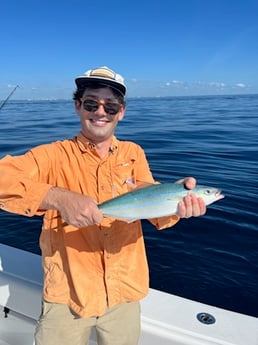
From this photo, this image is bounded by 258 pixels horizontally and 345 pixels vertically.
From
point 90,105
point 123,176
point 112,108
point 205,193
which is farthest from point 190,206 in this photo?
point 90,105

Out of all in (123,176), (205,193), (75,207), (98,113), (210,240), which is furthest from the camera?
(210,240)

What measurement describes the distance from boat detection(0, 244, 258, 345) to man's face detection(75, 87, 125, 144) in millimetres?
1461

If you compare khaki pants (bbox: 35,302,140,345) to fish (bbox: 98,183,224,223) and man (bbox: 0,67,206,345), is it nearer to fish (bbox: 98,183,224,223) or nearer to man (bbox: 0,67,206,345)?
man (bbox: 0,67,206,345)

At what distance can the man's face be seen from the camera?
2.41 metres

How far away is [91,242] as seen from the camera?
2.35 m

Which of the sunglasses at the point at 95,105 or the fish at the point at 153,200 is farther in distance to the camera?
the sunglasses at the point at 95,105

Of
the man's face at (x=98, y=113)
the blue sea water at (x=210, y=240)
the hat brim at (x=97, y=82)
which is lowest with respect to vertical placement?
the blue sea water at (x=210, y=240)

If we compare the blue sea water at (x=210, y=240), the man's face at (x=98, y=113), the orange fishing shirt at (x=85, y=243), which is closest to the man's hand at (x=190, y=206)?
the orange fishing shirt at (x=85, y=243)

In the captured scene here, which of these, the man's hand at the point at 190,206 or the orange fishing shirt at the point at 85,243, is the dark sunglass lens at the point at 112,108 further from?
the man's hand at the point at 190,206

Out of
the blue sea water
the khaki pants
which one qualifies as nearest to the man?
the khaki pants

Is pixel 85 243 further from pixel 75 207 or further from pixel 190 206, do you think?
pixel 190 206

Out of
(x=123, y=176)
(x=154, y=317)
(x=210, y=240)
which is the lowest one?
(x=210, y=240)

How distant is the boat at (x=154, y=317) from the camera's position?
2438 mm

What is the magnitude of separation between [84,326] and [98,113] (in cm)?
157
